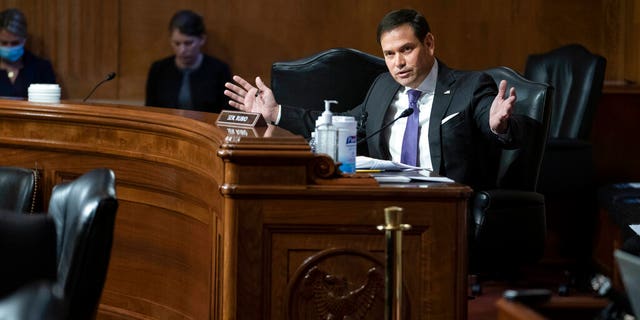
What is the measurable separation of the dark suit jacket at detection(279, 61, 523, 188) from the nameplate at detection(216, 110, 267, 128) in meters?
0.72

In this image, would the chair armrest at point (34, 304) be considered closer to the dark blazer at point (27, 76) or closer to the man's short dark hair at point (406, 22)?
the man's short dark hair at point (406, 22)

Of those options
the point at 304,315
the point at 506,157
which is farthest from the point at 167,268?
the point at 506,157

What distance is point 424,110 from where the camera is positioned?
471cm

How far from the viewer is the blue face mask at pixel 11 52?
7324 mm

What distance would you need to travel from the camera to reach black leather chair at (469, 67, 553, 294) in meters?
4.43

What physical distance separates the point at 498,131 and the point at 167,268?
4.12 feet

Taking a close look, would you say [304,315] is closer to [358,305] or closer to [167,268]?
[358,305]

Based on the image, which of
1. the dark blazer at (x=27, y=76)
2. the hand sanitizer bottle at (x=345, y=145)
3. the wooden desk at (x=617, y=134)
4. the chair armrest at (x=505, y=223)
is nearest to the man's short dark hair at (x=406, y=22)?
the chair armrest at (x=505, y=223)

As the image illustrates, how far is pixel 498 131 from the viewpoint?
436cm

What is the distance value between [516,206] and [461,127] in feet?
1.16

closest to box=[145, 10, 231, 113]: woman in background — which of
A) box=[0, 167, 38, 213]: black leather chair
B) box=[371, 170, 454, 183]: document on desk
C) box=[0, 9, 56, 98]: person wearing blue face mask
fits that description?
box=[0, 9, 56, 98]: person wearing blue face mask

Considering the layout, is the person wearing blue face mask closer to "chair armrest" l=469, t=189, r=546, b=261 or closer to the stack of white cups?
the stack of white cups

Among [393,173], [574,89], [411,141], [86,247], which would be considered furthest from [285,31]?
[86,247]

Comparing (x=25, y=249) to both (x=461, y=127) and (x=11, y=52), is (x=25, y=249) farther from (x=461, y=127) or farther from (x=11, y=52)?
(x=11, y=52)
